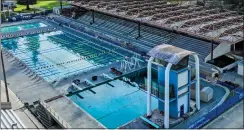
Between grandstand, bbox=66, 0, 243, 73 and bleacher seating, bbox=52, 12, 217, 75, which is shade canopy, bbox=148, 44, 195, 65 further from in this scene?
grandstand, bbox=66, 0, 243, 73

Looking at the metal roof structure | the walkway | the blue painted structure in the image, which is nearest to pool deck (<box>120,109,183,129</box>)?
the blue painted structure

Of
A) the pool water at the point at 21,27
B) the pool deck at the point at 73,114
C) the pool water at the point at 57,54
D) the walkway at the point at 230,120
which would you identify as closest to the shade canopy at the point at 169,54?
the walkway at the point at 230,120

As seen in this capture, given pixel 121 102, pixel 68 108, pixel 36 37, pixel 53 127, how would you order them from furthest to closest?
→ pixel 36 37
pixel 121 102
pixel 68 108
pixel 53 127

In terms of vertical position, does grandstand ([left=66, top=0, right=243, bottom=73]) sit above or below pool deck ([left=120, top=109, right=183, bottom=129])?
above

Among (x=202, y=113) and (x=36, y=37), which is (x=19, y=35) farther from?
(x=202, y=113)

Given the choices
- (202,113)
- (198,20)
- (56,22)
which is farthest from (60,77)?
(56,22)

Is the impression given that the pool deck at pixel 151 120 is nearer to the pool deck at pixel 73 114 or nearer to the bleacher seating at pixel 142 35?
the pool deck at pixel 73 114
